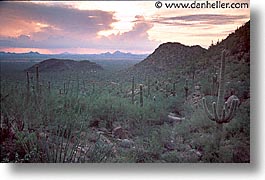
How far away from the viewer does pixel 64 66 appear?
3.08 m

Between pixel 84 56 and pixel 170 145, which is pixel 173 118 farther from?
pixel 84 56

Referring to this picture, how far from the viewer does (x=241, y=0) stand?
9.76 ft

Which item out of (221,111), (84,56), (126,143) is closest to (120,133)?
(126,143)

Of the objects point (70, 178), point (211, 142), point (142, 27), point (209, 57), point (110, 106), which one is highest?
point (142, 27)

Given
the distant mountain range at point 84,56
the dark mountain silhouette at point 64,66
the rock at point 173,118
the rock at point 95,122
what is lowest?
the rock at point 95,122

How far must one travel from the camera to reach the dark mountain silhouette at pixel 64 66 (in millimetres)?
3064

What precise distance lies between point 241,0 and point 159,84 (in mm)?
740

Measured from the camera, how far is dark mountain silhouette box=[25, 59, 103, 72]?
3.06 meters

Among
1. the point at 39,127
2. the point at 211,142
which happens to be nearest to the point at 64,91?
the point at 39,127

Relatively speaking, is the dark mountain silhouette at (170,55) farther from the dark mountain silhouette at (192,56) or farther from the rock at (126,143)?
the rock at (126,143)

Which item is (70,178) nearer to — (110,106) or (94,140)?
(94,140)

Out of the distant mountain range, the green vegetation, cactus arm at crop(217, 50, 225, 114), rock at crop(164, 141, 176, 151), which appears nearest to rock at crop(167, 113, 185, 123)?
the green vegetation

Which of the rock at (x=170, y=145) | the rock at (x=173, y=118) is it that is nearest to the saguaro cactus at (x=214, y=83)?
the rock at (x=173, y=118)

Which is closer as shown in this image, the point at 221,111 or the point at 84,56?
the point at 221,111
